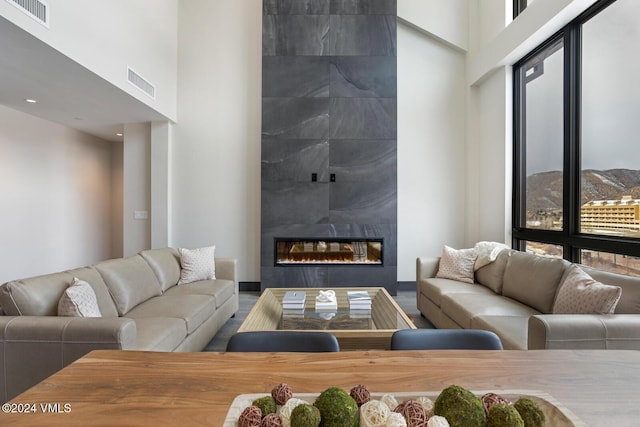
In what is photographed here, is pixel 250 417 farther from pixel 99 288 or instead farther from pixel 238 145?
pixel 238 145

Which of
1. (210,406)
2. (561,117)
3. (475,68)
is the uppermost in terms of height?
(475,68)

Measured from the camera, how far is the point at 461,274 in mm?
3393

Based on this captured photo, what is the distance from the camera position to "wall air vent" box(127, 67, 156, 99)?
3.43 m

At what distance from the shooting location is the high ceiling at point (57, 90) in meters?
2.41

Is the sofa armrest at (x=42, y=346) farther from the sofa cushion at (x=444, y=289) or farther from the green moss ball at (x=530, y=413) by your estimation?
the sofa cushion at (x=444, y=289)

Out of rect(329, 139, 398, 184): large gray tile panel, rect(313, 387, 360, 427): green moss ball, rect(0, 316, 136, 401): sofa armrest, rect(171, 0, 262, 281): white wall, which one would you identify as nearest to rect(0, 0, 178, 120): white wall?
rect(171, 0, 262, 281): white wall

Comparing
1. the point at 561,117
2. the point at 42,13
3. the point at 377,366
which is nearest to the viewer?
the point at 377,366

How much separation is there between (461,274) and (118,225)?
6018mm

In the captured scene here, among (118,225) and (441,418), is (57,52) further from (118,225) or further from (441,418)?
(118,225)

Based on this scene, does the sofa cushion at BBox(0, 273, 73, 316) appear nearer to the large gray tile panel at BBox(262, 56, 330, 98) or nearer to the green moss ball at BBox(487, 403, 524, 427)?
the green moss ball at BBox(487, 403, 524, 427)

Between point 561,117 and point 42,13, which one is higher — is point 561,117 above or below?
below

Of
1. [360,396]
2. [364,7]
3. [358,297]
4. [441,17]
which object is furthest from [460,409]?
[441,17]

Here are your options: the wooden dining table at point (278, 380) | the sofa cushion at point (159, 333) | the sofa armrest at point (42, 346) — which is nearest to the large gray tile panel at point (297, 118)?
the sofa cushion at point (159, 333)

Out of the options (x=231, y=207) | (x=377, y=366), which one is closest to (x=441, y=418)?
(x=377, y=366)
